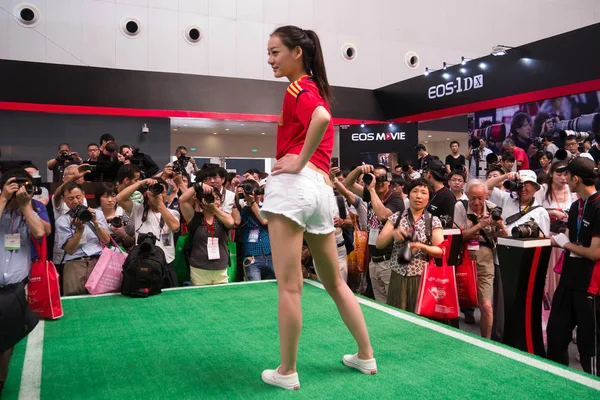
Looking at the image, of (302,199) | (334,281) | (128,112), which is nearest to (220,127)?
(128,112)

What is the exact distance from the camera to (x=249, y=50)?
13820 mm

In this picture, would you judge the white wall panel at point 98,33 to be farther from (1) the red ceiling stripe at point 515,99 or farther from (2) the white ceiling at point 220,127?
(1) the red ceiling stripe at point 515,99

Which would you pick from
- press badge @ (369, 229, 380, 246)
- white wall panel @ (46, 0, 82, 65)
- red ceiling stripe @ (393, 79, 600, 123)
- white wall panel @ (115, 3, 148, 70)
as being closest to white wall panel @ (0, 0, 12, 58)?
white wall panel @ (46, 0, 82, 65)

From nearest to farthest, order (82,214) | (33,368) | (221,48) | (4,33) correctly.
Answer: (33,368) → (82,214) → (4,33) → (221,48)

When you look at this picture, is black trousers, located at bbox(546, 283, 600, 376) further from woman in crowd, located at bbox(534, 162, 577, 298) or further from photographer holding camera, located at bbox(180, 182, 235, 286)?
photographer holding camera, located at bbox(180, 182, 235, 286)

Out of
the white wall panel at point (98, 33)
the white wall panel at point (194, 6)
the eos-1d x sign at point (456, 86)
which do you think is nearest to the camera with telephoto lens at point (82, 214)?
the white wall panel at point (98, 33)

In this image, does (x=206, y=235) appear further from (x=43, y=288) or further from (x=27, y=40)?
(x=27, y=40)

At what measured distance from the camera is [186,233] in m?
4.82

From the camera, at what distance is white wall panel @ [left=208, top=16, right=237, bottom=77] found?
43.8ft

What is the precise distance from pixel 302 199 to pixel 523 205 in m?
3.03

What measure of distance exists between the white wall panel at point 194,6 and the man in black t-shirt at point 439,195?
10.3 m

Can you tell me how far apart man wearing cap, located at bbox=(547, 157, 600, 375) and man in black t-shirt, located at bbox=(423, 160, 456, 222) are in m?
1.11

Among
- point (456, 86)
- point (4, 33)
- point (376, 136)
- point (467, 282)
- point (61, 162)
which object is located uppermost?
point (4, 33)

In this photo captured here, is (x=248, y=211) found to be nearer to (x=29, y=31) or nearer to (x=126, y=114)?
(x=126, y=114)
